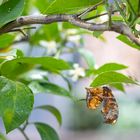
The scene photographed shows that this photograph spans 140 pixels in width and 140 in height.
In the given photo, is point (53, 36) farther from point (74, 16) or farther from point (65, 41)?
point (74, 16)

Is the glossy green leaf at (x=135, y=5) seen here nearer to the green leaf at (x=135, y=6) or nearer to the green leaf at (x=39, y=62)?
the green leaf at (x=135, y=6)

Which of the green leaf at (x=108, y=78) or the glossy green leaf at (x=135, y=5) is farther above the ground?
the glossy green leaf at (x=135, y=5)

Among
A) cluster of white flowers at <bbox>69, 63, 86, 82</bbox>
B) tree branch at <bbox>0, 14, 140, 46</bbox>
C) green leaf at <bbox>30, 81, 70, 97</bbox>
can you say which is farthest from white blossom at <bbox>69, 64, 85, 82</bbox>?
tree branch at <bbox>0, 14, 140, 46</bbox>

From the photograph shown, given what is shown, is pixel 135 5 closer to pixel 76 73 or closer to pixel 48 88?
pixel 48 88

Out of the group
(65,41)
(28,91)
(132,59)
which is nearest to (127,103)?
(132,59)

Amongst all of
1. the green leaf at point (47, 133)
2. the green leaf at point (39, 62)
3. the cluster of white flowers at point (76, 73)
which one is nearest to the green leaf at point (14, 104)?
the green leaf at point (39, 62)

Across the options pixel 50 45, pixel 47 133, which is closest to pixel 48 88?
pixel 47 133
